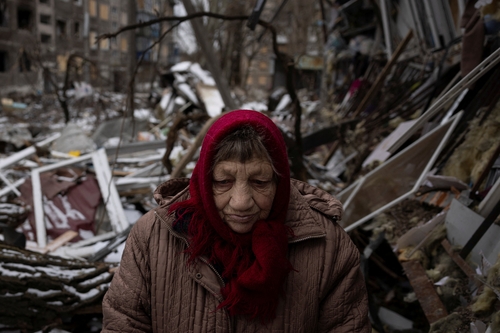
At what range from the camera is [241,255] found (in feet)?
4.88

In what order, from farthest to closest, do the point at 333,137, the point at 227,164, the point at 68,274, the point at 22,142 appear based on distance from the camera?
the point at 22,142
the point at 333,137
the point at 68,274
the point at 227,164

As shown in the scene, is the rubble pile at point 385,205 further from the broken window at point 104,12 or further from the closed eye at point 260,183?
the broken window at point 104,12

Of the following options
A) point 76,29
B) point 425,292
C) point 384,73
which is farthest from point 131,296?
point 76,29

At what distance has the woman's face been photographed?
1461 millimetres

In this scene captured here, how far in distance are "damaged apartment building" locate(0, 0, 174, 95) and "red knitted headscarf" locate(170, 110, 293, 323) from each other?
22.9m

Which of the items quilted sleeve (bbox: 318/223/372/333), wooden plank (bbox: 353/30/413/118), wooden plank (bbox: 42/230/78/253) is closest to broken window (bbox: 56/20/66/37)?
wooden plank (bbox: 353/30/413/118)

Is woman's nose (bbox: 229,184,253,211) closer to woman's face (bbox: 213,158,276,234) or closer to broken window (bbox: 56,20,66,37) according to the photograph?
woman's face (bbox: 213,158,276,234)

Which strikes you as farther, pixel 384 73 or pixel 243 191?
pixel 384 73

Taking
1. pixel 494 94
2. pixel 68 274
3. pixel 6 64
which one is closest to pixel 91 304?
pixel 68 274

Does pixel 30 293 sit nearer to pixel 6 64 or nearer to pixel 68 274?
pixel 68 274

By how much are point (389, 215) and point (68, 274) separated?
262cm

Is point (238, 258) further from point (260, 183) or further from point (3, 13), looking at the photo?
point (3, 13)

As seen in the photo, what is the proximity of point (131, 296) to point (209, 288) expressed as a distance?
301mm

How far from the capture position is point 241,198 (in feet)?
4.77
